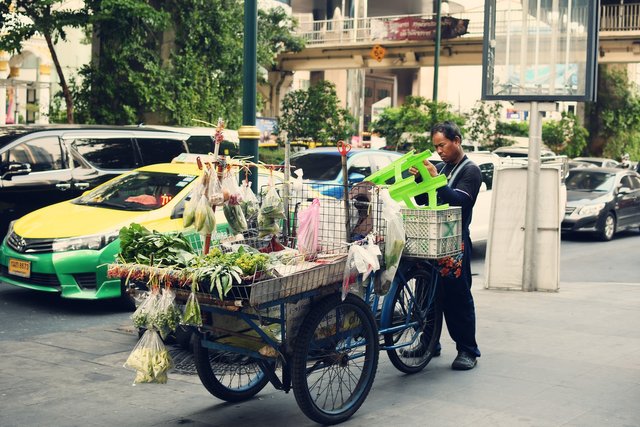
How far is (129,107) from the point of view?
1891 centimetres

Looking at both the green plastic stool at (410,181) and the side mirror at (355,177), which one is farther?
the side mirror at (355,177)

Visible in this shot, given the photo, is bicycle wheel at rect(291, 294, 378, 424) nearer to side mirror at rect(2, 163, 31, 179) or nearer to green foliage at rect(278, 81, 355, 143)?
side mirror at rect(2, 163, 31, 179)

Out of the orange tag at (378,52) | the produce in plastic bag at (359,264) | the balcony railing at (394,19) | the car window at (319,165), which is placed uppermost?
the balcony railing at (394,19)

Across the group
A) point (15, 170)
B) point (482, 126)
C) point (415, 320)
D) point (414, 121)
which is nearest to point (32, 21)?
point (15, 170)

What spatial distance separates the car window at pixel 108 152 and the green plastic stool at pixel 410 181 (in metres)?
6.79

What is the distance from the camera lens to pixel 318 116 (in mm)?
26375

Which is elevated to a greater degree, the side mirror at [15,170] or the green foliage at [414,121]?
the green foliage at [414,121]

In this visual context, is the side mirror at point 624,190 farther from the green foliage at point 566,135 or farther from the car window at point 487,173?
the green foliage at point 566,135

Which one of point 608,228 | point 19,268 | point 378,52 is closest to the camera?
point 19,268

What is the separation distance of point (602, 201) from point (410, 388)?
42.0 feet

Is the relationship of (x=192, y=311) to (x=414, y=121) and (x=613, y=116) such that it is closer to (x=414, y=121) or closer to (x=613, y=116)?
(x=414, y=121)

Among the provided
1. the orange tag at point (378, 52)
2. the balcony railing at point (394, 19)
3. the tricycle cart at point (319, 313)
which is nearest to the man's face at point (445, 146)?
the tricycle cart at point (319, 313)

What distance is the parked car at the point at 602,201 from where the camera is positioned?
17.8m

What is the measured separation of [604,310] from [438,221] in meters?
4.30
